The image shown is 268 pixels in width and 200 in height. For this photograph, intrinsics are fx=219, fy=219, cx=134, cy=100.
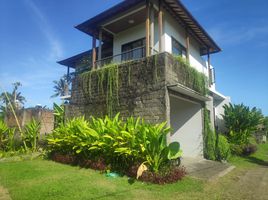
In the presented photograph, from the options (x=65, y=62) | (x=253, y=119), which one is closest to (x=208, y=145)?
(x=253, y=119)

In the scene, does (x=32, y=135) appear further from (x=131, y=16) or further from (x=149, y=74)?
(x=131, y=16)

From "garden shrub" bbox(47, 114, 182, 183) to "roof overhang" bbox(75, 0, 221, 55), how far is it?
587 cm

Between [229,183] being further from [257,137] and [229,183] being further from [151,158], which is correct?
[257,137]

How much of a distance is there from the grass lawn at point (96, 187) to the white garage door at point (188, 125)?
3.50 m

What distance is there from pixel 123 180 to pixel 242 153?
9552 millimetres

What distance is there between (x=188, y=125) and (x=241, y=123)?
4.86 metres

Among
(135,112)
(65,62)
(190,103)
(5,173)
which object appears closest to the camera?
(5,173)

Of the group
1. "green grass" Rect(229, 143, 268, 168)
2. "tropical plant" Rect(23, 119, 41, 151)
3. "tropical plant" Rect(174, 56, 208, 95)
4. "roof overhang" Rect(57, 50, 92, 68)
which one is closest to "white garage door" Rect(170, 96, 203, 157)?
"tropical plant" Rect(174, 56, 208, 95)

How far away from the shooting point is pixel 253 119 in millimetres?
13609

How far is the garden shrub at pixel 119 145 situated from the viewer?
629 centimetres

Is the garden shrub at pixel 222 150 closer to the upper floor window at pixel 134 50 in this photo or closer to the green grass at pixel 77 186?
the green grass at pixel 77 186

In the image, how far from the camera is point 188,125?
11.1 meters

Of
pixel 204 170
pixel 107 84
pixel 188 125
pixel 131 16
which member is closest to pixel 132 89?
pixel 107 84

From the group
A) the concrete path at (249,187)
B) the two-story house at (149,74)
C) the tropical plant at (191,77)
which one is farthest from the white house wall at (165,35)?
the concrete path at (249,187)
